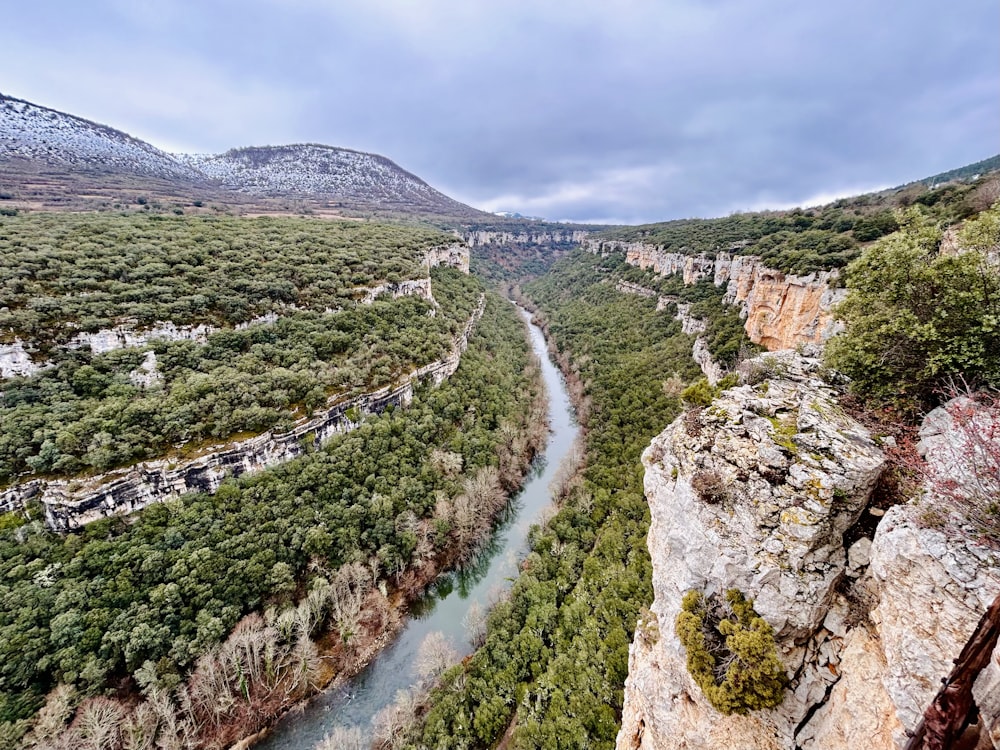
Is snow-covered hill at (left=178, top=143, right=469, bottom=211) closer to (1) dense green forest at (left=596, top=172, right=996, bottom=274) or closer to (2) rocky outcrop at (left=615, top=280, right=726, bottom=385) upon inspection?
(2) rocky outcrop at (left=615, top=280, right=726, bottom=385)

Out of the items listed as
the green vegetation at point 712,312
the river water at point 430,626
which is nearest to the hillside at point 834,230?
the green vegetation at point 712,312

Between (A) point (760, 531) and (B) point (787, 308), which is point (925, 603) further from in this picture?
(B) point (787, 308)

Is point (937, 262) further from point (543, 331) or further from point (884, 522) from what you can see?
point (543, 331)

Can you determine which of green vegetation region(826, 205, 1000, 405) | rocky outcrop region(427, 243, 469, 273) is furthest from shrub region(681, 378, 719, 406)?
rocky outcrop region(427, 243, 469, 273)

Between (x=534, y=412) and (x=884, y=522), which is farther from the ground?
(x=884, y=522)

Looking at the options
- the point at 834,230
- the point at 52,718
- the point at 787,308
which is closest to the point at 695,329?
the point at 834,230

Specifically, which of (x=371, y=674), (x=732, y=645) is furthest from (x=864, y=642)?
(x=371, y=674)

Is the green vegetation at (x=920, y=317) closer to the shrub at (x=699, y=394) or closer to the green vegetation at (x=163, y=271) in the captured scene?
the shrub at (x=699, y=394)
